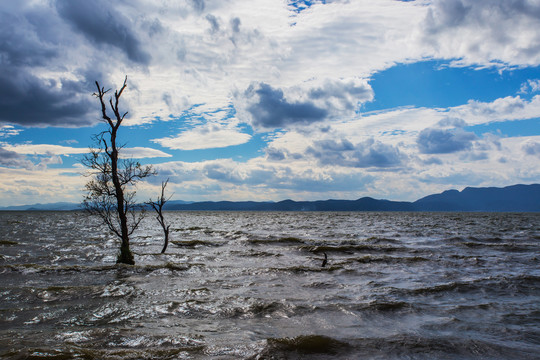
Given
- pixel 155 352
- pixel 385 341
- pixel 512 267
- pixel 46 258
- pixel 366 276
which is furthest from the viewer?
pixel 46 258

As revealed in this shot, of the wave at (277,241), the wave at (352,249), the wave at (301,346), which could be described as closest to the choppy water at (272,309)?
the wave at (301,346)

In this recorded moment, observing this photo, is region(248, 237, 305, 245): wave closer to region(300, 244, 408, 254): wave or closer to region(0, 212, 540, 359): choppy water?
region(300, 244, 408, 254): wave

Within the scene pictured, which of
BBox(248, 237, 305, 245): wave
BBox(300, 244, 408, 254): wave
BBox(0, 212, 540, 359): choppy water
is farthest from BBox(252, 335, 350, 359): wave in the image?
BBox(248, 237, 305, 245): wave

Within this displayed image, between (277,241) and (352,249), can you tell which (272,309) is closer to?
(352,249)

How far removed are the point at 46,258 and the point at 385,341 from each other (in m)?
26.0

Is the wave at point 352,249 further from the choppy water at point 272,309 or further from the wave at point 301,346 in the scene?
the wave at point 301,346

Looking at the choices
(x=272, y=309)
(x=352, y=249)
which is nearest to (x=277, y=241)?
(x=352, y=249)

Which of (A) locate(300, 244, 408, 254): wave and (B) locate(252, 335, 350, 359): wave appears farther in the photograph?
(A) locate(300, 244, 408, 254): wave

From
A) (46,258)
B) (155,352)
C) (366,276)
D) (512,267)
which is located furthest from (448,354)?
(46,258)

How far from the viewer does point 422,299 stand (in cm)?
1487

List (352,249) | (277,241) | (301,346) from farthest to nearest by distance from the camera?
(277,241) → (352,249) → (301,346)

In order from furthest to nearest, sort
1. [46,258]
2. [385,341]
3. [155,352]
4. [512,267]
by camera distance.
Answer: [46,258] → [512,267] → [385,341] → [155,352]

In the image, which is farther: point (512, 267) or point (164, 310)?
point (512, 267)

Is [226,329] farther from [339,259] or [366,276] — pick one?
[339,259]
